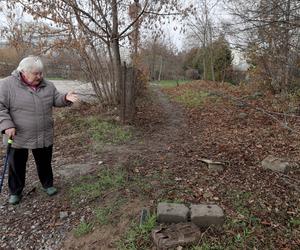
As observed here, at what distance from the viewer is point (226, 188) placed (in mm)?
3949

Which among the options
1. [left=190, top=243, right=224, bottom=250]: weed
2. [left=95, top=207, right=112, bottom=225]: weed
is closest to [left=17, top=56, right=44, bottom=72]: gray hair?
[left=95, top=207, right=112, bottom=225]: weed

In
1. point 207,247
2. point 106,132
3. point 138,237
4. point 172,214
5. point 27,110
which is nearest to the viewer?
point 207,247

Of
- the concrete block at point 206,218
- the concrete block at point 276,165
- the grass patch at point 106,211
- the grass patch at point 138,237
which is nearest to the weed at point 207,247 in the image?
the concrete block at point 206,218

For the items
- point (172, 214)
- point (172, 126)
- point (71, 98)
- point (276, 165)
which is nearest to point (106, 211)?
point (172, 214)

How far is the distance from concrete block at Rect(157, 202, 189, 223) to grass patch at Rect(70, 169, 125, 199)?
96 centimetres

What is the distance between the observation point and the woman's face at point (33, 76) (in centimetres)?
353

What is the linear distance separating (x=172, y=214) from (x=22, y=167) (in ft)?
6.48

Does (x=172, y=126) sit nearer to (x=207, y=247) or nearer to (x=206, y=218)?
(x=206, y=218)

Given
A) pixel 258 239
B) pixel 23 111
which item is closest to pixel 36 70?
pixel 23 111

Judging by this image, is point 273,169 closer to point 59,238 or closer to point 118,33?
point 59,238

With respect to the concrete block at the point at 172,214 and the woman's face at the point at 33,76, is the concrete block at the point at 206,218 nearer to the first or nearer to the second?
the concrete block at the point at 172,214

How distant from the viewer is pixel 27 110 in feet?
11.8

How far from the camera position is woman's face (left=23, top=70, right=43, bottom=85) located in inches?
139

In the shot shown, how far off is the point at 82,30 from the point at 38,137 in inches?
206
